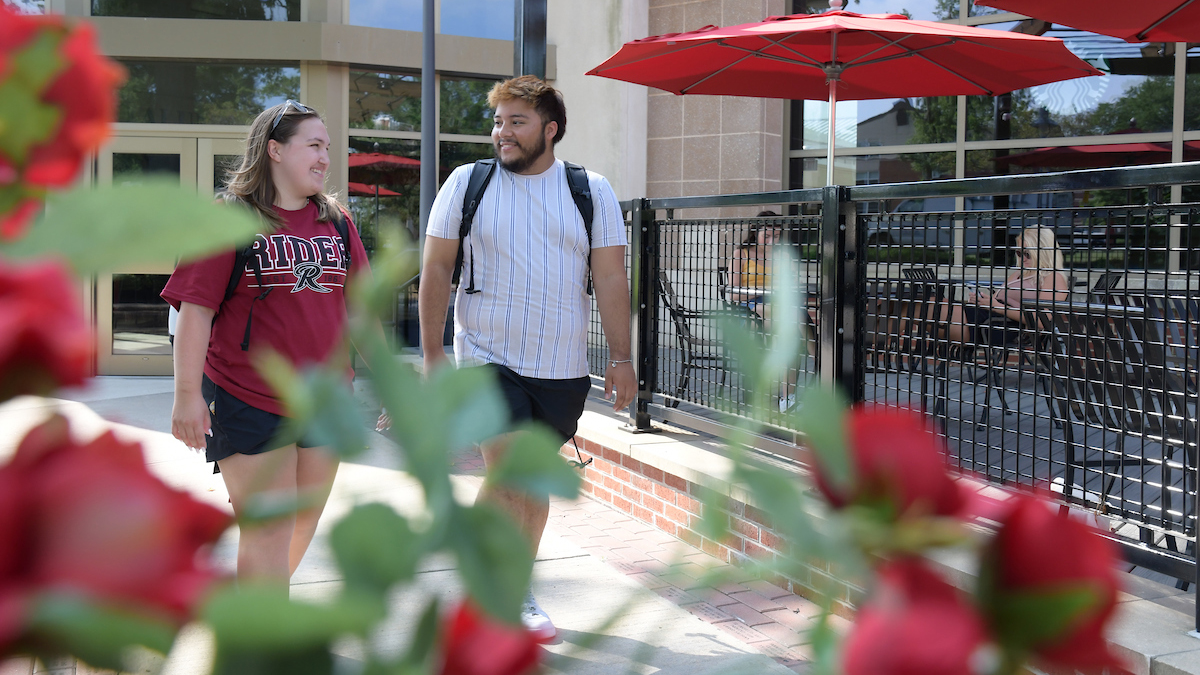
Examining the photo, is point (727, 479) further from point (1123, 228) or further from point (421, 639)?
point (1123, 228)

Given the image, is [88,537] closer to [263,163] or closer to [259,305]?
[259,305]

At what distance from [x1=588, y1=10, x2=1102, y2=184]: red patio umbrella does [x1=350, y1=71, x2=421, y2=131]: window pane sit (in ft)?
14.0

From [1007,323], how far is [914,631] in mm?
4504

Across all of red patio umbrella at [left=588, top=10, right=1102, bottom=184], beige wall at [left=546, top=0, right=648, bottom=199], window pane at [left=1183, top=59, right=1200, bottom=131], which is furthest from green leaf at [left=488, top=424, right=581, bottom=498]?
beige wall at [left=546, top=0, right=648, bottom=199]

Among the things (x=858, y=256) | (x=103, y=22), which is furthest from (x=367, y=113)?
(x=858, y=256)

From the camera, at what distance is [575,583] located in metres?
4.23

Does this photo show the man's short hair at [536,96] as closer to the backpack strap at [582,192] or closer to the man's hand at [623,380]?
the backpack strap at [582,192]

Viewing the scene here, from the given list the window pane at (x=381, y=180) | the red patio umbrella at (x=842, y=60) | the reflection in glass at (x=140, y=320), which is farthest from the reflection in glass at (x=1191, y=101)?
the reflection in glass at (x=140, y=320)

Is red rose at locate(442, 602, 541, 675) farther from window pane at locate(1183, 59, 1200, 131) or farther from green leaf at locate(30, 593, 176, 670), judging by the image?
window pane at locate(1183, 59, 1200, 131)

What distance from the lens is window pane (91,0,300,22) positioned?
10.2 m

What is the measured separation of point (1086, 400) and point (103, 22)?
9.74m

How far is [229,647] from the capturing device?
0.66ft

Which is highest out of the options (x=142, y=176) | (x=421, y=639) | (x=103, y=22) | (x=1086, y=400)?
(x=103, y=22)

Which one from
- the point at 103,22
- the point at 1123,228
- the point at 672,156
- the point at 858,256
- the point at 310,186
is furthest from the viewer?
the point at 672,156
